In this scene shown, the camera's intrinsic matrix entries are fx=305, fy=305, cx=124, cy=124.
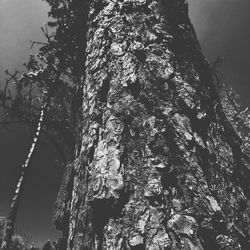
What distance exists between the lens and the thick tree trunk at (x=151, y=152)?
3.77 ft

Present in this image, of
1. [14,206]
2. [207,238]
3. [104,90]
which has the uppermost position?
[14,206]

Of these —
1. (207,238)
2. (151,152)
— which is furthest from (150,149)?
(207,238)

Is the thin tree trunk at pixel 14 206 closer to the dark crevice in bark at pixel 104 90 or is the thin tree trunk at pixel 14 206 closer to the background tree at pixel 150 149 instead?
the background tree at pixel 150 149

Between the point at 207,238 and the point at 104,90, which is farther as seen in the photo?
the point at 104,90

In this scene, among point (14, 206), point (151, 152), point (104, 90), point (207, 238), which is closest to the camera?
point (207, 238)

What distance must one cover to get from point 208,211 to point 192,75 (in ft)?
2.56

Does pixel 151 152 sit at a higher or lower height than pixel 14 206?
lower

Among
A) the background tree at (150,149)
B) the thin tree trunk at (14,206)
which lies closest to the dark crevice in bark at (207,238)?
the background tree at (150,149)

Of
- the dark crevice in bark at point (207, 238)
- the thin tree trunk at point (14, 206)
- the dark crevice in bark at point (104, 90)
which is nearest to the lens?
the dark crevice in bark at point (207, 238)

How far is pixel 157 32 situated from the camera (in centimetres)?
177

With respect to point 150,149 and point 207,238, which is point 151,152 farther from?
point 207,238

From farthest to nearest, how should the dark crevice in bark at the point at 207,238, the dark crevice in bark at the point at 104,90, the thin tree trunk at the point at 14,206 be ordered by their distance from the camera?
1. the thin tree trunk at the point at 14,206
2. the dark crevice in bark at the point at 104,90
3. the dark crevice in bark at the point at 207,238

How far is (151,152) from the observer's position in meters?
1.32

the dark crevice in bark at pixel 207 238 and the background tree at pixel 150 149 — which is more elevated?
the background tree at pixel 150 149
